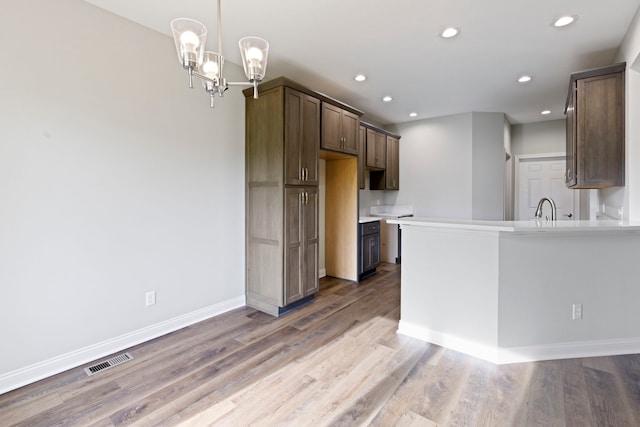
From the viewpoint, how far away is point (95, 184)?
237 centimetres

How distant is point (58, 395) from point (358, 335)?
223cm

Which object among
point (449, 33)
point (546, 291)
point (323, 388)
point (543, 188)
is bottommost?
point (323, 388)

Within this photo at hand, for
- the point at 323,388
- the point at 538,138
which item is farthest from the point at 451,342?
the point at 538,138

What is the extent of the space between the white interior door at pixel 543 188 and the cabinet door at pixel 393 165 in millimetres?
2541

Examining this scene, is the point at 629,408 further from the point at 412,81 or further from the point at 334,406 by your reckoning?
the point at 412,81

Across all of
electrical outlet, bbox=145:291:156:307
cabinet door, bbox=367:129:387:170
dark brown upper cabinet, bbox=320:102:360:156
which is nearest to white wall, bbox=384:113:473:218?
cabinet door, bbox=367:129:387:170

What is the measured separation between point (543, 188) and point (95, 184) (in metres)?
7.07

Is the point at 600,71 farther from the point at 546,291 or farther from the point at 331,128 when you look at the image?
the point at 331,128

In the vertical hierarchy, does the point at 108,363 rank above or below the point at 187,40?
below

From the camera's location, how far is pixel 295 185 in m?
3.28

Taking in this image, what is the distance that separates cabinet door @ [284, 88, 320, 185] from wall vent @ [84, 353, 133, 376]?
81.1 inches

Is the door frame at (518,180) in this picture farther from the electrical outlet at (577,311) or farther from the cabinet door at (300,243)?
the cabinet door at (300,243)

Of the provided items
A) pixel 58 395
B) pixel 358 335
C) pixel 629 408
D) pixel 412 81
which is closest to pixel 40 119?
pixel 58 395

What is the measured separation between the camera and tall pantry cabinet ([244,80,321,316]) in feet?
10.4
